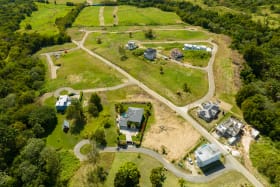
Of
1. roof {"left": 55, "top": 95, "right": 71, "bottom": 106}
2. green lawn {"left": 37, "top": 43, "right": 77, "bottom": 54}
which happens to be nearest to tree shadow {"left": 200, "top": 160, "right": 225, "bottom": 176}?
roof {"left": 55, "top": 95, "right": 71, "bottom": 106}

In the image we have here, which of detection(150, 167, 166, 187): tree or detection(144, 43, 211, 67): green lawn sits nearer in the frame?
detection(150, 167, 166, 187): tree

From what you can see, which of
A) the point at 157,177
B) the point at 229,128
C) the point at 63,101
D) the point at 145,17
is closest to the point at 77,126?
the point at 63,101

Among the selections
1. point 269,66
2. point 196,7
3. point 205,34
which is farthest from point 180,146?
point 196,7

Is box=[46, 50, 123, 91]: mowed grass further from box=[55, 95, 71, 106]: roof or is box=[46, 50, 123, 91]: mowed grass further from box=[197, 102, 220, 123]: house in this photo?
box=[197, 102, 220, 123]: house

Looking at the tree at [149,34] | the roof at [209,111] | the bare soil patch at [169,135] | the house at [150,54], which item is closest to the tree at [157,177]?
the bare soil patch at [169,135]

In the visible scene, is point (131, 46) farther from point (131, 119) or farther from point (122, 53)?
point (131, 119)

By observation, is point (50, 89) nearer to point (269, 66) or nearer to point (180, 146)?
point (180, 146)

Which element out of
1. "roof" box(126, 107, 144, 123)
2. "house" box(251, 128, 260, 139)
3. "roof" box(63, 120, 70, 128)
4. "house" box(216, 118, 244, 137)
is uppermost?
"house" box(216, 118, 244, 137)
